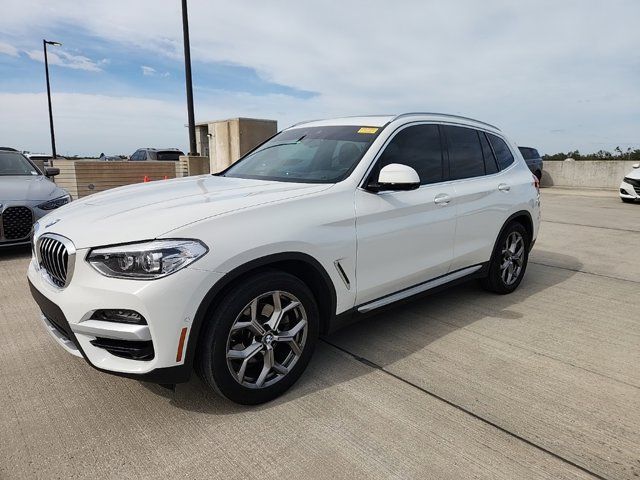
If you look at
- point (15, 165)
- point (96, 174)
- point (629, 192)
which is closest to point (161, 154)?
point (96, 174)

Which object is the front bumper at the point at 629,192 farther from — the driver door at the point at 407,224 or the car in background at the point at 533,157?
the driver door at the point at 407,224

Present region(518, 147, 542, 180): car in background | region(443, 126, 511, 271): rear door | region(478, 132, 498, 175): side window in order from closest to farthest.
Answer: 1. region(443, 126, 511, 271): rear door
2. region(478, 132, 498, 175): side window
3. region(518, 147, 542, 180): car in background

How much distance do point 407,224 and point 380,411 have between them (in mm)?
1362

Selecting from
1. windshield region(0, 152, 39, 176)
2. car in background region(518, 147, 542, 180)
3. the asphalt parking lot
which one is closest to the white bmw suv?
the asphalt parking lot

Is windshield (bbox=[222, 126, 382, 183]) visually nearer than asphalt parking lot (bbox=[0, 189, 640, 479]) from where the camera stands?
No

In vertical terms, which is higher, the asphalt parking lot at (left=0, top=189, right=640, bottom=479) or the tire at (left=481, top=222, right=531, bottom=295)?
the tire at (left=481, top=222, right=531, bottom=295)

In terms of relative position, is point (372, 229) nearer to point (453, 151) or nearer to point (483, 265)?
point (453, 151)

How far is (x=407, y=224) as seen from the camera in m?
3.51

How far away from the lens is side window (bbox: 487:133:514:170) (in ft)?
15.8

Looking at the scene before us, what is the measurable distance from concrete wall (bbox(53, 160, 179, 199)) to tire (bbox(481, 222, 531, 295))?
9959 millimetres

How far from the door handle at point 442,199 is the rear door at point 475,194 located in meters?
0.16

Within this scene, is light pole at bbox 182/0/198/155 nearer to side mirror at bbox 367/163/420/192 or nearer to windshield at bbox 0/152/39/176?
windshield at bbox 0/152/39/176

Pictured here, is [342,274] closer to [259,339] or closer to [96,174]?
[259,339]

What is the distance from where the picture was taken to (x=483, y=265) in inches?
179
